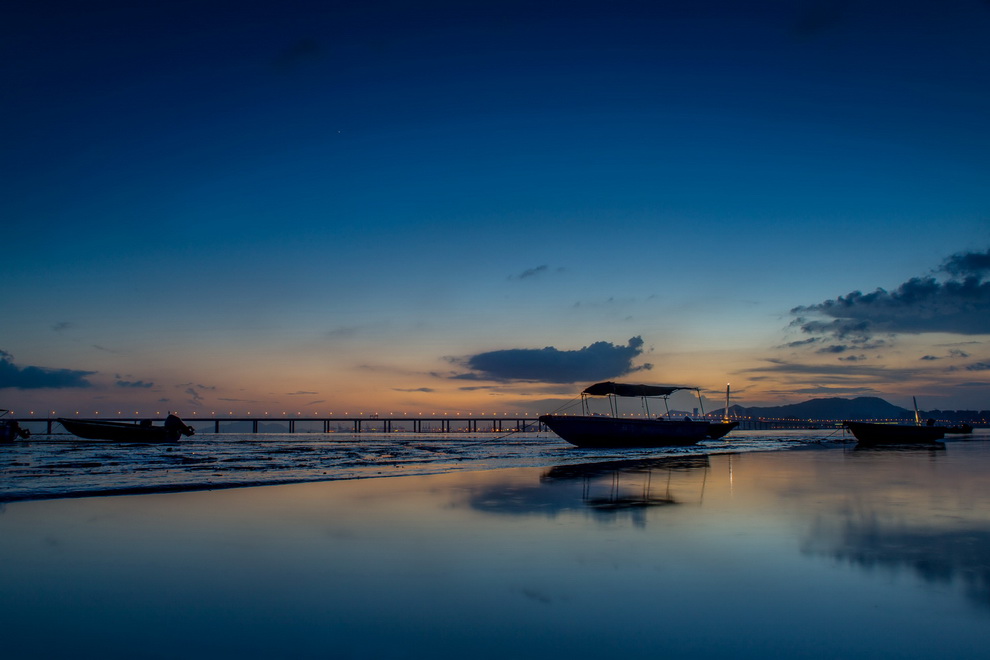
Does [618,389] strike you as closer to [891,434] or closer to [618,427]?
[618,427]

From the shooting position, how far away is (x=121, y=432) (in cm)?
5262

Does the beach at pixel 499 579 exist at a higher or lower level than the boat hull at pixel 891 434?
higher

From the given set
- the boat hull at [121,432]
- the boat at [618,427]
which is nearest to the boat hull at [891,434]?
the boat at [618,427]

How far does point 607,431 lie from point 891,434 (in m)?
24.1

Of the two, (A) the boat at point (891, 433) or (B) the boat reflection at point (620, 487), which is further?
(A) the boat at point (891, 433)

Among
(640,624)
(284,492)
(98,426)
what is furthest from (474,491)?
(98,426)

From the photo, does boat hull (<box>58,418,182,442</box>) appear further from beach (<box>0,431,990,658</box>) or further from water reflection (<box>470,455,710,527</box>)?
beach (<box>0,431,990,658</box>)

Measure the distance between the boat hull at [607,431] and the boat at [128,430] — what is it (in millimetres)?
34218

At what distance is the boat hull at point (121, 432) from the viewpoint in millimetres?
52000

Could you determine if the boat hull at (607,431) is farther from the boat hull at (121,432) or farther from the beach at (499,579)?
the boat hull at (121,432)

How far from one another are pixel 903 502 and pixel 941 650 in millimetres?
8223

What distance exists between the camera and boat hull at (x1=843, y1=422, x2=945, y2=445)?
46.0 metres

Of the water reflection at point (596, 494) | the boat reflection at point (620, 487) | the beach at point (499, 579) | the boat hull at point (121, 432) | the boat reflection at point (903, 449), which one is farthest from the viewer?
the boat hull at point (121, 432)

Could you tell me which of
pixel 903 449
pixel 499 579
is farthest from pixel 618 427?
pixel 499 579
